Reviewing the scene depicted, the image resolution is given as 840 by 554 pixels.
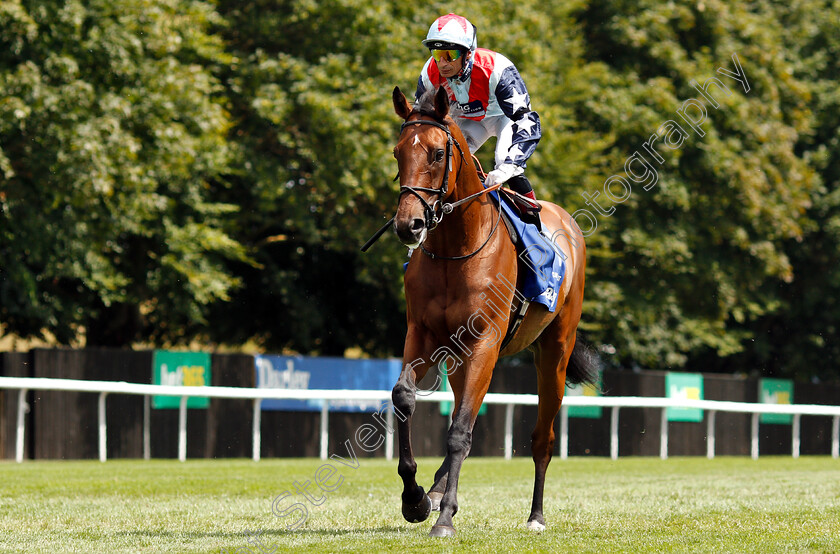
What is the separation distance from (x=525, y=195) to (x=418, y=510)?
7.77 feet

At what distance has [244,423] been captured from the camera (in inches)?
645

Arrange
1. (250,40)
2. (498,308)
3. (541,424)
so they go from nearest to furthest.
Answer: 1. (498,308)
2. (541,424)
3. (250,40)

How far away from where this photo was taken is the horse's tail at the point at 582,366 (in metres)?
8.47

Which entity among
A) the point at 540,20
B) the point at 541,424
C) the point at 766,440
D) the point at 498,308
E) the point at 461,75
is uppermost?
the point at 540,20

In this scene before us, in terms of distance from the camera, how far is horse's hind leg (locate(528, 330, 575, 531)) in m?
7.58

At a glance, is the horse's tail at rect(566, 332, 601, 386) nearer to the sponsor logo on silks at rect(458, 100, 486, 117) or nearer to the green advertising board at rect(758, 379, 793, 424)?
the sponsor logo on silks at rect(458, 100, 486, 117)

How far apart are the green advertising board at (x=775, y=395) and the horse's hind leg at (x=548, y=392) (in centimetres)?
1646

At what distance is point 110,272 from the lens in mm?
18375

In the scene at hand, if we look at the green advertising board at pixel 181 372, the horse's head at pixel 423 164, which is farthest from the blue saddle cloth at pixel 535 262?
the green advertising board at pixel 181 372

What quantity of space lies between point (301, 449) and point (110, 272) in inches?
180

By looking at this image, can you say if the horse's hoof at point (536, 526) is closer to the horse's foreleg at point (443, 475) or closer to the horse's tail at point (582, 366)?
the horse's foreleg at point (443, 475)

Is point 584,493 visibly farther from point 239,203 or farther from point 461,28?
point 239,203

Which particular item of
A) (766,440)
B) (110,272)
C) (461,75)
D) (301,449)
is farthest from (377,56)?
(461,75)

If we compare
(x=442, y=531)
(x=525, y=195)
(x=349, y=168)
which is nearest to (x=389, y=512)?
(x=442, y=531)
